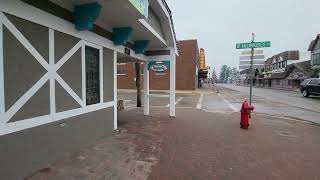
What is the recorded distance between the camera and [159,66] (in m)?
11.7

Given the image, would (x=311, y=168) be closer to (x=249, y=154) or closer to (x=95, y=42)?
(x=249, y=154)

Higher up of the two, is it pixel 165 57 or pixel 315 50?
pixel 315 50

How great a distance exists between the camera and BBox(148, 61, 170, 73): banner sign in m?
11.6

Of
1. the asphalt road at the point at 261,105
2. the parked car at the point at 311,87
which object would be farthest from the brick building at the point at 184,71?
the parked car at the point at 311,87

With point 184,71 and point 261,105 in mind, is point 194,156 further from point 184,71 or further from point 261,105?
point 184,71

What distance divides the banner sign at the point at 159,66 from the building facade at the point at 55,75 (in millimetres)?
3673

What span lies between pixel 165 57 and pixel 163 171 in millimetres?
7309

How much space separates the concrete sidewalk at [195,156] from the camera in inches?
185

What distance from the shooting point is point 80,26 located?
18.5 feet

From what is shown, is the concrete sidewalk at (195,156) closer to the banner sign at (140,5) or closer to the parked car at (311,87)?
the banner sign at (140,5)

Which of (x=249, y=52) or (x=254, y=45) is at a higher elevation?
(x=254, y=45)

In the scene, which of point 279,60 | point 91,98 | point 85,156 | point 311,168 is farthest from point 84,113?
point 279,60

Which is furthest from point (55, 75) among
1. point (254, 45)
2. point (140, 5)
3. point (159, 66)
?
point (254, 45)

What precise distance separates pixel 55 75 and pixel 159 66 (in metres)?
7.04
